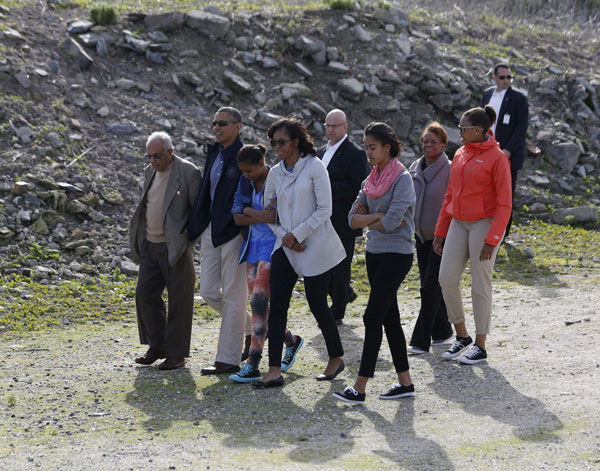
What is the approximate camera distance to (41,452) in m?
5.36

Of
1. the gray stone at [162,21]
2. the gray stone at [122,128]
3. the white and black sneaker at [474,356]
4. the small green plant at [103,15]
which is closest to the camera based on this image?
the white and black sneaker at [474,356]

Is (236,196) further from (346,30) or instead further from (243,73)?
(346,30)

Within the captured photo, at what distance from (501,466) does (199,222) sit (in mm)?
3315

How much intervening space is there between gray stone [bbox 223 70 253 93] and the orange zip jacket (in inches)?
325

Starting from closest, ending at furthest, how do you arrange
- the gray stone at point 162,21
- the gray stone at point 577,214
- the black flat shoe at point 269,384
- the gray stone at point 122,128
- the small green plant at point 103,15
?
1. the black flat shoe at point 269,384
2. the gray stone at point 122,128
3. the gray stone at point 577,214
4. the small green plant at point 103,15
5. the gray stone at point 162,21

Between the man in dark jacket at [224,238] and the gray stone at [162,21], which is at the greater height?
the gray stone at [162,21]

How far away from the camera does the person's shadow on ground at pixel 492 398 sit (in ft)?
18.4

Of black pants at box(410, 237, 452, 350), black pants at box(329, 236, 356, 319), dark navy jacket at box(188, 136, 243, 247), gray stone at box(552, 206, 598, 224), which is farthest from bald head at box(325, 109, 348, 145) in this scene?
gray stone at box(552, 206, 598, 224)

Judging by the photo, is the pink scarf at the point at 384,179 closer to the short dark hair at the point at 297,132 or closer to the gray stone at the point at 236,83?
the short dark hair at the point at 297,132

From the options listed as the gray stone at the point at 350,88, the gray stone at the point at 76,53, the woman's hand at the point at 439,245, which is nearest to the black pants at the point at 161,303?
the woman's hand at the point at 439,245

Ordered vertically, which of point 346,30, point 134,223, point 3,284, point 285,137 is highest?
point 346,30

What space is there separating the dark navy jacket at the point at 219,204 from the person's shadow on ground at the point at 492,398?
6.64 ft

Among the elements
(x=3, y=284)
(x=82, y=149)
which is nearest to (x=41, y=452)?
(x=3, y=284)

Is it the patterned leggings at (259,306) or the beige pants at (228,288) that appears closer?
the patterned leggings at (259,306)
